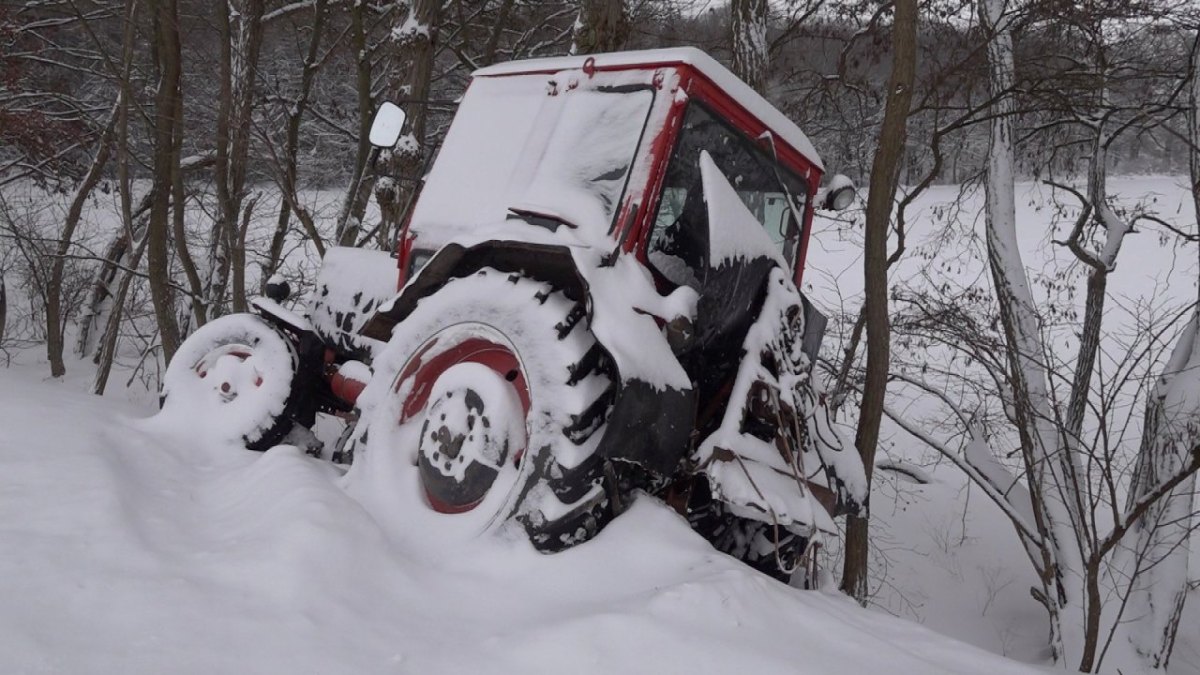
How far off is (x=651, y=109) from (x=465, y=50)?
10.0m

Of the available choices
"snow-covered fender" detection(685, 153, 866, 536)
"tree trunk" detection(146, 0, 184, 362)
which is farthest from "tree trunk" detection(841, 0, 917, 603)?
"tree trunk" detection(146, 0, 184, 362)

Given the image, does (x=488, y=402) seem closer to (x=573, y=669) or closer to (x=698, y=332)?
(x=698, y=332)

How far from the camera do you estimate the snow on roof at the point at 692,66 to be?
2.89 metres

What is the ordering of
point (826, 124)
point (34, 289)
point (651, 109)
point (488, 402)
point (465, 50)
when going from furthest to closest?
point (34, 289), point (465, 50), point (826, 124), point (651, 109), point (488, 402)

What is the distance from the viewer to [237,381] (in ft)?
13.0

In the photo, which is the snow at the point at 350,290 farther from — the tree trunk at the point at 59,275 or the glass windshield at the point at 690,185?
the tree trunk at the point at 59,275

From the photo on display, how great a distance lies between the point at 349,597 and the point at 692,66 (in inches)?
78.8

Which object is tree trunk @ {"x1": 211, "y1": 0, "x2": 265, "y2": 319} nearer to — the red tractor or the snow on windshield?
the snow on windshield

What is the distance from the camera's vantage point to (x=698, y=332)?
2.83 m

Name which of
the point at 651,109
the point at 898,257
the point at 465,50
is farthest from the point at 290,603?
the point at 465,50

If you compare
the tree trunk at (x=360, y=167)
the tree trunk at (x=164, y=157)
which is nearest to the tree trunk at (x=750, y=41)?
the tree trunk at (x=360, y=167)

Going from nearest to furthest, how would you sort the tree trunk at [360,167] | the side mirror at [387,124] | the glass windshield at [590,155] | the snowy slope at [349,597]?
the snowy slope at [349,597]
the glass windshield at [590,155]
the side mirror at [387,124]
the tree trunk at [360,167]

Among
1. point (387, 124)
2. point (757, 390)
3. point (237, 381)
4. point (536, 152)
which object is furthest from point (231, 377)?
point (757, 390)

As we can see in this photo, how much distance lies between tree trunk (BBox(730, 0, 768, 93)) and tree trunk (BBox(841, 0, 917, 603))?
2022 millimetres
